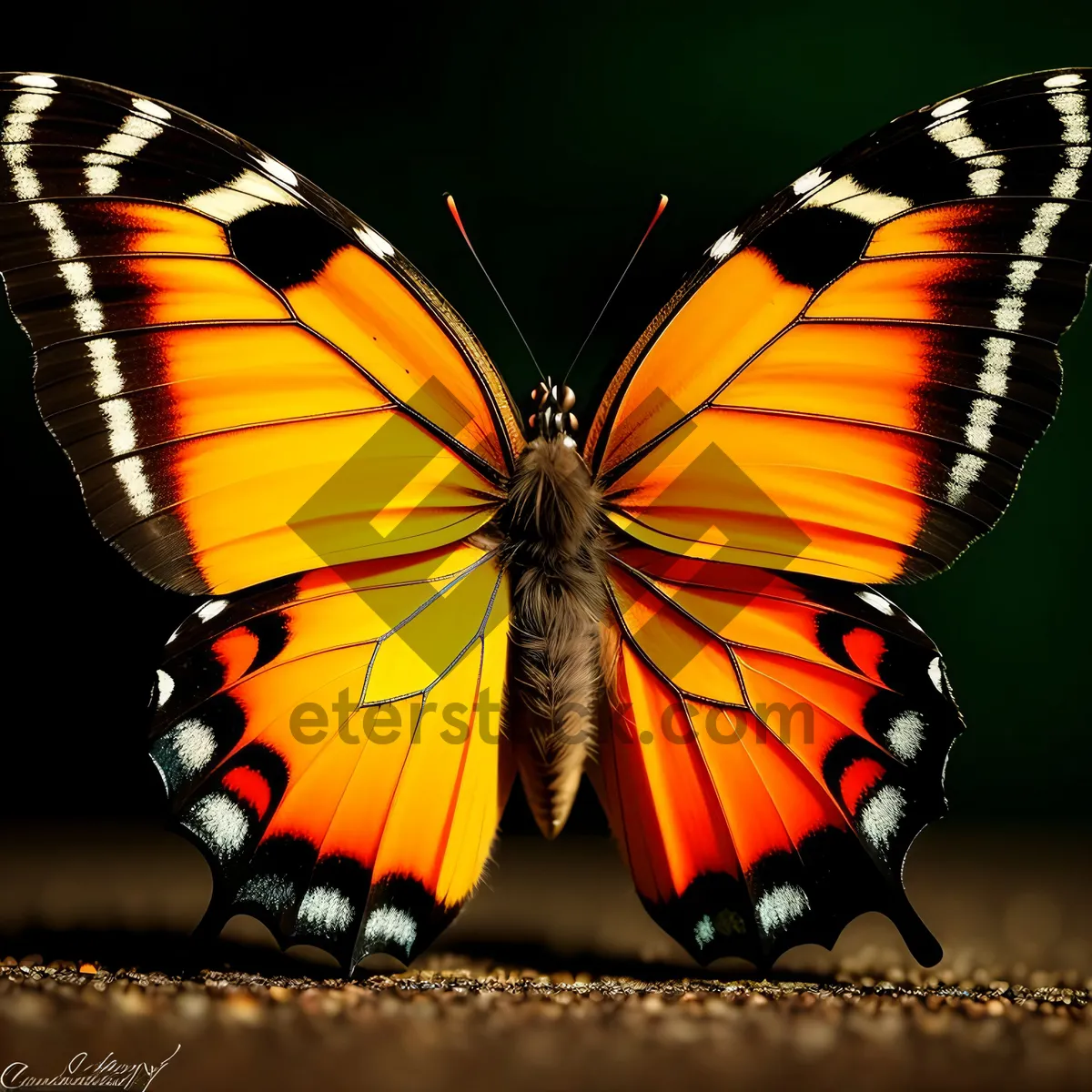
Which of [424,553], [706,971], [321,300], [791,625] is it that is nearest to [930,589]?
[791,625]

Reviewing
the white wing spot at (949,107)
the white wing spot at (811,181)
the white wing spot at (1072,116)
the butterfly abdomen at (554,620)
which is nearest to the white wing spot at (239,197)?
the butterfly abdomen at (554,620)

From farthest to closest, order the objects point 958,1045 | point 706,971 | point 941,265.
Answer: point 706,971
point 941,265
point 958,1045

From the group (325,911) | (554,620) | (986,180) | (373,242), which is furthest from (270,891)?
(986,180)

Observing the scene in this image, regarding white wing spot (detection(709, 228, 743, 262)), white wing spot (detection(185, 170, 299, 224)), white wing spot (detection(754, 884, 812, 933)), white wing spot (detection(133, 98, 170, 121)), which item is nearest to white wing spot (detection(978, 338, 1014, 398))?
white wing spot (detection(709, 228, 743, 262))

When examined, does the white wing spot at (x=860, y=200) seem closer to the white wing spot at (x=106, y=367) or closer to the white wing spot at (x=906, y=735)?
the white wing spot at (x=906, y=735)

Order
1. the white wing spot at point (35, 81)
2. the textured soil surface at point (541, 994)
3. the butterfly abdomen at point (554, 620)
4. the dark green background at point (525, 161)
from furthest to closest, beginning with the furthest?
1. the dark green background at point (525, 161)
2. the butterfly abdomen at point (554, 620)
3. the white wing spot at point (35, 81)
4. the textured soil surface at point (541, 994)

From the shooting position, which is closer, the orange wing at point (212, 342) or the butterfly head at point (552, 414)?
the orange wing at point (212, 342)

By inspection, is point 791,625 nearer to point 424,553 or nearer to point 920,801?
point 920,801

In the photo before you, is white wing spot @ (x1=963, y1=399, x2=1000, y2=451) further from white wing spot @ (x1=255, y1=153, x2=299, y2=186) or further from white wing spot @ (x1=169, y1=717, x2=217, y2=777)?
white wing spot @ (x1=169, y1=717, x2=217, y2=777)
